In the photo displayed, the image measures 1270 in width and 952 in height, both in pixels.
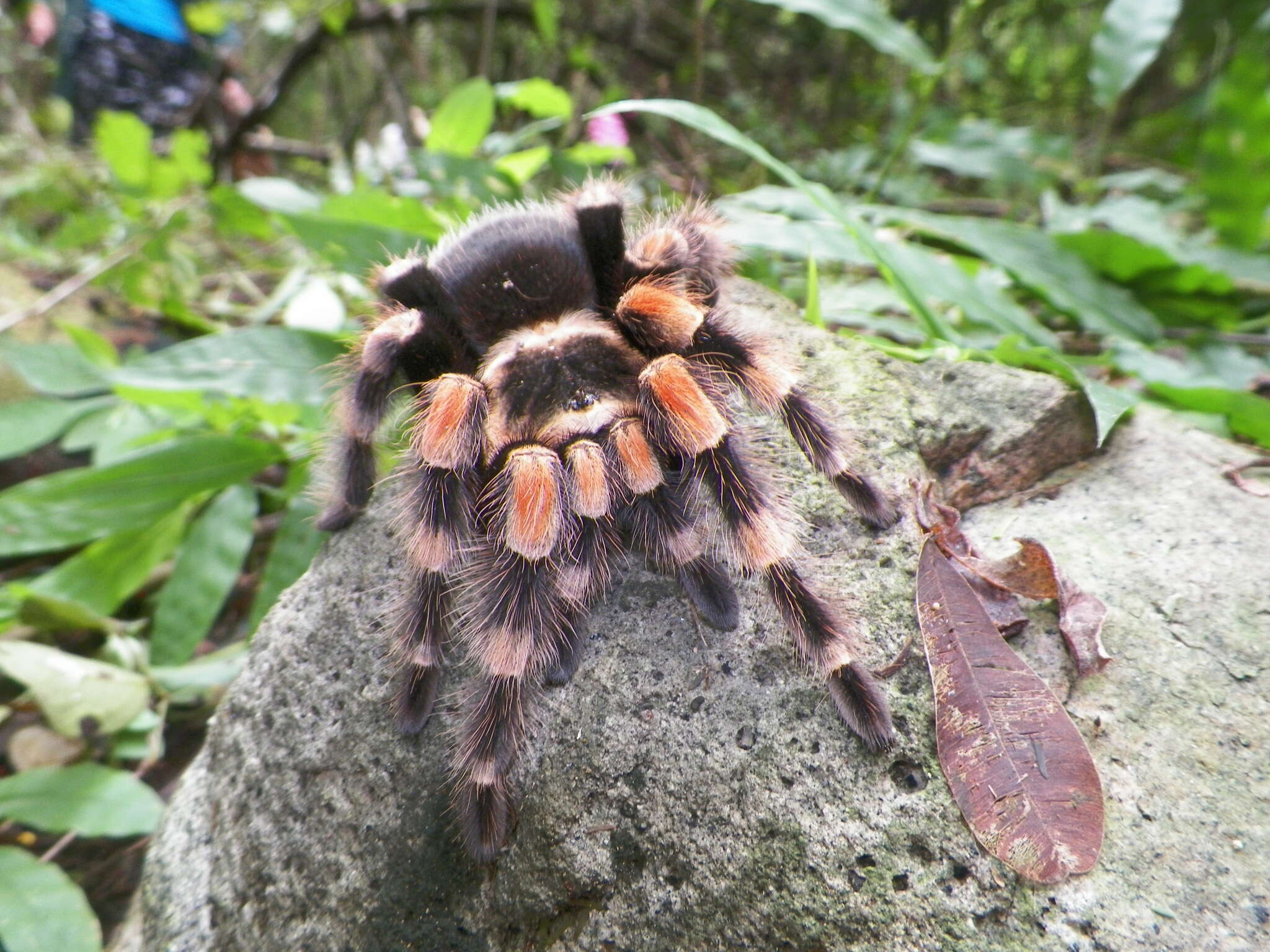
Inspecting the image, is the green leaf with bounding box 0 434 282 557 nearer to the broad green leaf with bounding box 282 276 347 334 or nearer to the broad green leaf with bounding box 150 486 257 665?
the broad green leaf with bounding box 150 486 257 665

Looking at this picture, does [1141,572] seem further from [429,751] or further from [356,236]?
[356,236]

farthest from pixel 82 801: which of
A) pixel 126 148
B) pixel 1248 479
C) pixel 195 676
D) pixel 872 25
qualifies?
pixel 872 25

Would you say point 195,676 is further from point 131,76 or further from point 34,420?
point 131,76

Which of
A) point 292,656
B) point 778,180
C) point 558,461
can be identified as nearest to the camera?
point 558,461

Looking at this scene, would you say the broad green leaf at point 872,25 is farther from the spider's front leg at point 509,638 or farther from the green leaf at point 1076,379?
the spider's front leg at point 509,638

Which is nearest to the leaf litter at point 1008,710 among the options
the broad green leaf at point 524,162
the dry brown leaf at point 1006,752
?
the dry brown leaf at point 1006,752

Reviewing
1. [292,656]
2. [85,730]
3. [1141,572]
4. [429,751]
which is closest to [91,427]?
[85,730]

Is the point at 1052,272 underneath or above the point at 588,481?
underneath
